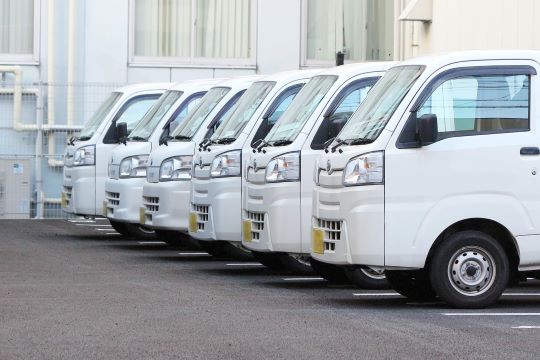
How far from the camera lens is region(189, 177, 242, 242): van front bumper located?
15023 mm

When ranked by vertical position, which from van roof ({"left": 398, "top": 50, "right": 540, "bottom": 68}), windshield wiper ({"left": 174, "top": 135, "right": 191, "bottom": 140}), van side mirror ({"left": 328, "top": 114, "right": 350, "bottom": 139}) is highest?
van roof ({"left": 398, "top": 50, "right": 540, "bottom": 68})

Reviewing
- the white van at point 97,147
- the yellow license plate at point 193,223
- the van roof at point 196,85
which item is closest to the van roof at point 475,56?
the yellow license plate at point 193,223

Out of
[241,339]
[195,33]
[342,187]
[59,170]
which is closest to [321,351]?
[241,339]

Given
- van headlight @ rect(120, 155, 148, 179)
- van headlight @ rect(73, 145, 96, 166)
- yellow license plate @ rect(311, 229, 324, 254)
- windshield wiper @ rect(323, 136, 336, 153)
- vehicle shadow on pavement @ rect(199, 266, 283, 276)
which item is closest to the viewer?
yellow license plate @ rect(311, 229, 324, 254)

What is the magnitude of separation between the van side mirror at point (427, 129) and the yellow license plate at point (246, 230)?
2.84 metres

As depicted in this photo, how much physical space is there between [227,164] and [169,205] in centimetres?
203

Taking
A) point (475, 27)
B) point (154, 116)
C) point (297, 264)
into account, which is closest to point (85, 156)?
point (154, 116)

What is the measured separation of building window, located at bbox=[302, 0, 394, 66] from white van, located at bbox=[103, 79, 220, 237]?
32.0ft

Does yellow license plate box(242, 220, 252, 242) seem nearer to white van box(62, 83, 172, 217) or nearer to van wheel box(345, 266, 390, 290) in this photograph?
van wheel box(345, 266, 390, 290)

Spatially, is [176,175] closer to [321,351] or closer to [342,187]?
[342,187]

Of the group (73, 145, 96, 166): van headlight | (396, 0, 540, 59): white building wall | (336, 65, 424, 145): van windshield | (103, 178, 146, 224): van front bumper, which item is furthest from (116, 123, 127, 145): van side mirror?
(336, 65, 424, 145): van windshield

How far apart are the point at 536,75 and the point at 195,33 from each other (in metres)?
17.5

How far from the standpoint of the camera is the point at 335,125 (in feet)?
44.9

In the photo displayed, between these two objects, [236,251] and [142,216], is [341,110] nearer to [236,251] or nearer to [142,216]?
[236,251]
